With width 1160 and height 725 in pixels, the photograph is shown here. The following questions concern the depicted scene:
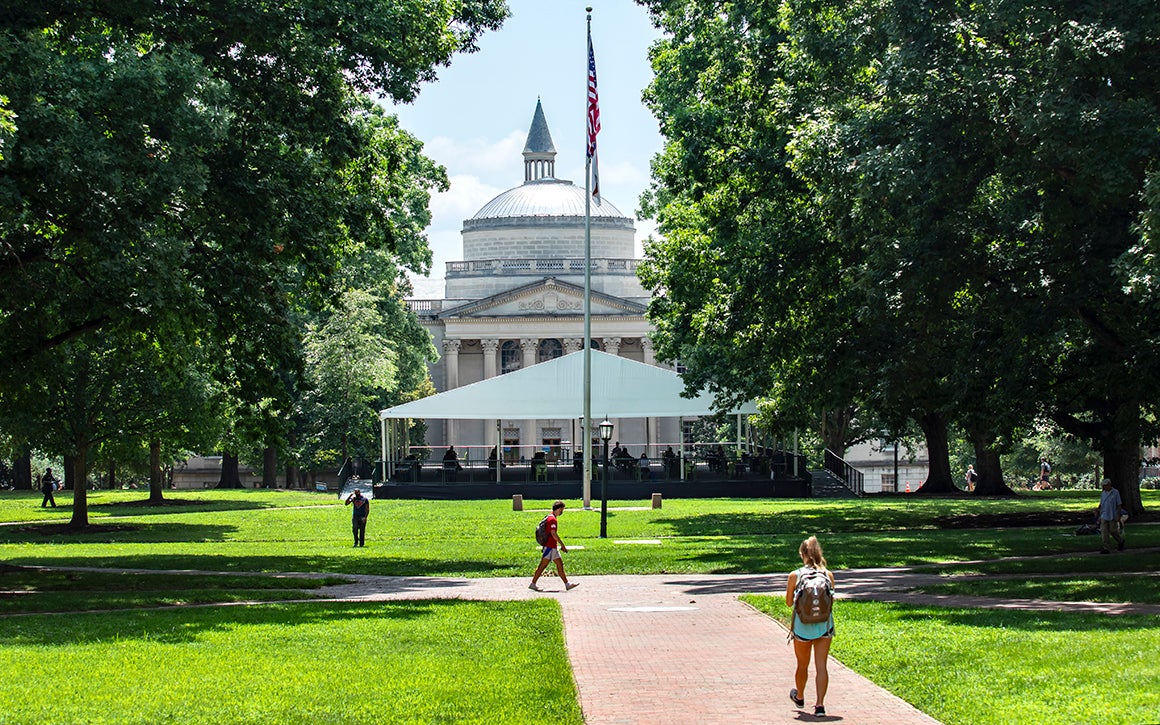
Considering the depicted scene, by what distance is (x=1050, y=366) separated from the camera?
26891mm

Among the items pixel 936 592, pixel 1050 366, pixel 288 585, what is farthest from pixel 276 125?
pixel 1050 366

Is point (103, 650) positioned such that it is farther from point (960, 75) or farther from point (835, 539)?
point (835, 539)

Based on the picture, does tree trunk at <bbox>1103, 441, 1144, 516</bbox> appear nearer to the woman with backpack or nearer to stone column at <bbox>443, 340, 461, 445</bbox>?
the woman with backpack

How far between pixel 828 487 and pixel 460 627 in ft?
142

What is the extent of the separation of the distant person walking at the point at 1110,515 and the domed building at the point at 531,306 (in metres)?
72.6

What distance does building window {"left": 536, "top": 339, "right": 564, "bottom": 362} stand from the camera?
109 m

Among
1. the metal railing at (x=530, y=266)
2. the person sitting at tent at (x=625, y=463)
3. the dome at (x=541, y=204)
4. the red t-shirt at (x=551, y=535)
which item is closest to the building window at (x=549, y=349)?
the metal railing at (x=530, y=266)

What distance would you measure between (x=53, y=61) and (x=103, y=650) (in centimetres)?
815

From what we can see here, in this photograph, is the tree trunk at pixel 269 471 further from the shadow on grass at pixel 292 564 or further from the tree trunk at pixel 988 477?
the shadow on grass at pixel 292 564

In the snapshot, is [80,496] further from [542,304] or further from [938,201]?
[542,304]

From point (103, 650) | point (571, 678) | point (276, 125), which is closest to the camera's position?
point (571, 678)

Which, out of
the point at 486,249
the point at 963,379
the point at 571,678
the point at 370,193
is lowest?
the point at 571,678

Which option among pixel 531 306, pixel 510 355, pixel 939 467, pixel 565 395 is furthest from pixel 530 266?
pixel 939 467

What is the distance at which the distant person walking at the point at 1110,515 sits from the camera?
24969mm
